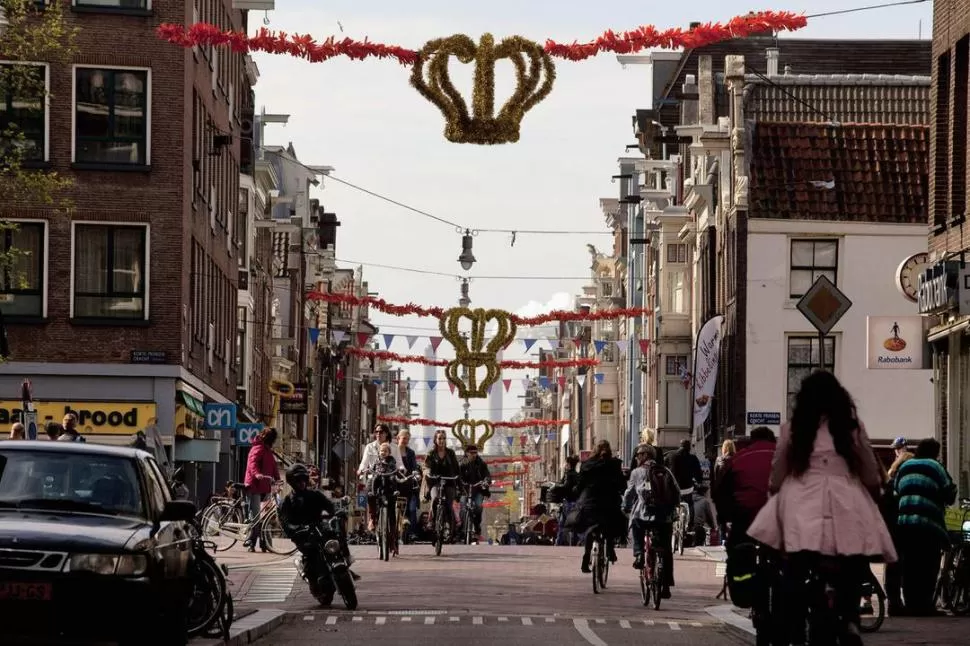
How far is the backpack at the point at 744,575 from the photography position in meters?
15.3

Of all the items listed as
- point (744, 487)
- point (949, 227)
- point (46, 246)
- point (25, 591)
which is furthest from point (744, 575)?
point (46, 246)

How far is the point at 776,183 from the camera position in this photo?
5275 cm

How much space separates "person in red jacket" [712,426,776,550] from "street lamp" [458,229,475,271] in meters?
43.2

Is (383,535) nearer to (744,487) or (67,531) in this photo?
(744,487)

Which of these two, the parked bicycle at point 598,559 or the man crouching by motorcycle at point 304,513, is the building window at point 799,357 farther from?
the man crouching by motorcycle at point 304,513

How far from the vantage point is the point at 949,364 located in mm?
32625

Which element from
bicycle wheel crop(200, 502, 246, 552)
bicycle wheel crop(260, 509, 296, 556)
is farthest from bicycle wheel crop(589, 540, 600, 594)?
bicycle wheel crop(200, 502, 246, 552)

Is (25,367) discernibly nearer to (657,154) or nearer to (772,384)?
(772,384)

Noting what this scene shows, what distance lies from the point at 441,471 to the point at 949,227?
8003mm

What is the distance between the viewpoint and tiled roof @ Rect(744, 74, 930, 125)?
185 ft

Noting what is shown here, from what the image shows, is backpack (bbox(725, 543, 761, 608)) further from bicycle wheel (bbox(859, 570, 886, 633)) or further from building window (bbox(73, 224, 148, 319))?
building window (bbox(73, 224, 148, 319))

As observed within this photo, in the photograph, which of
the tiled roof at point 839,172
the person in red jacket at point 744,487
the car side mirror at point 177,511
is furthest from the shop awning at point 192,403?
the car side mirror at point 177,511

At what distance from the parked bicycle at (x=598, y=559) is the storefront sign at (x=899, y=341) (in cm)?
996

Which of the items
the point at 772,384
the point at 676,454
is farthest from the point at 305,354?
the point at 676,454
